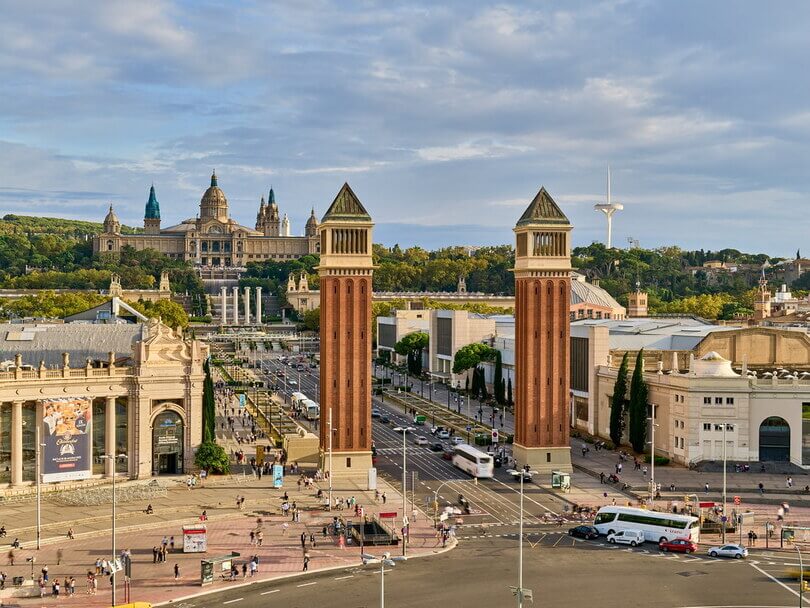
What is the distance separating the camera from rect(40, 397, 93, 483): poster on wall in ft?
298

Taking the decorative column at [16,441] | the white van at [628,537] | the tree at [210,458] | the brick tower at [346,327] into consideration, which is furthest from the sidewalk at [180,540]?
the white van at [628,537]

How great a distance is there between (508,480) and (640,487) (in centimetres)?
1253

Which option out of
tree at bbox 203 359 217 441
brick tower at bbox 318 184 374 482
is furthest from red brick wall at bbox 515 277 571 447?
tree at bbox 203 359 217 441

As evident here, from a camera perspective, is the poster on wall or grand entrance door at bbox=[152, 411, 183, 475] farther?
grand entrance door at bbox=[152, 411, 183, 475]

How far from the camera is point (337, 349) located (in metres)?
103

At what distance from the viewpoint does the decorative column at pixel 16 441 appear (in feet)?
295

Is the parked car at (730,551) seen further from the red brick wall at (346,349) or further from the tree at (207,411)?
the tree at (207,411)

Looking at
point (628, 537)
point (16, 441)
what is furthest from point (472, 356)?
point (628, 537)

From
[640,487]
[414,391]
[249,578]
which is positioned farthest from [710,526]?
[414,391]

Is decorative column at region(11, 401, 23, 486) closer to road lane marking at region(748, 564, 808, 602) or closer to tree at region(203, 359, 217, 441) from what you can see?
tree at region(203, 359, 217, 441)

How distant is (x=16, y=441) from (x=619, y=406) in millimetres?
61785

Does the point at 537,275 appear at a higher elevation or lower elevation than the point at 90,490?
higher

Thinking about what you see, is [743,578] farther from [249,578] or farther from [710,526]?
[249,578]

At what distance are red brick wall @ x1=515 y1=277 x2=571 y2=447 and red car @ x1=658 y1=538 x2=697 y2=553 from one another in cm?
3162
